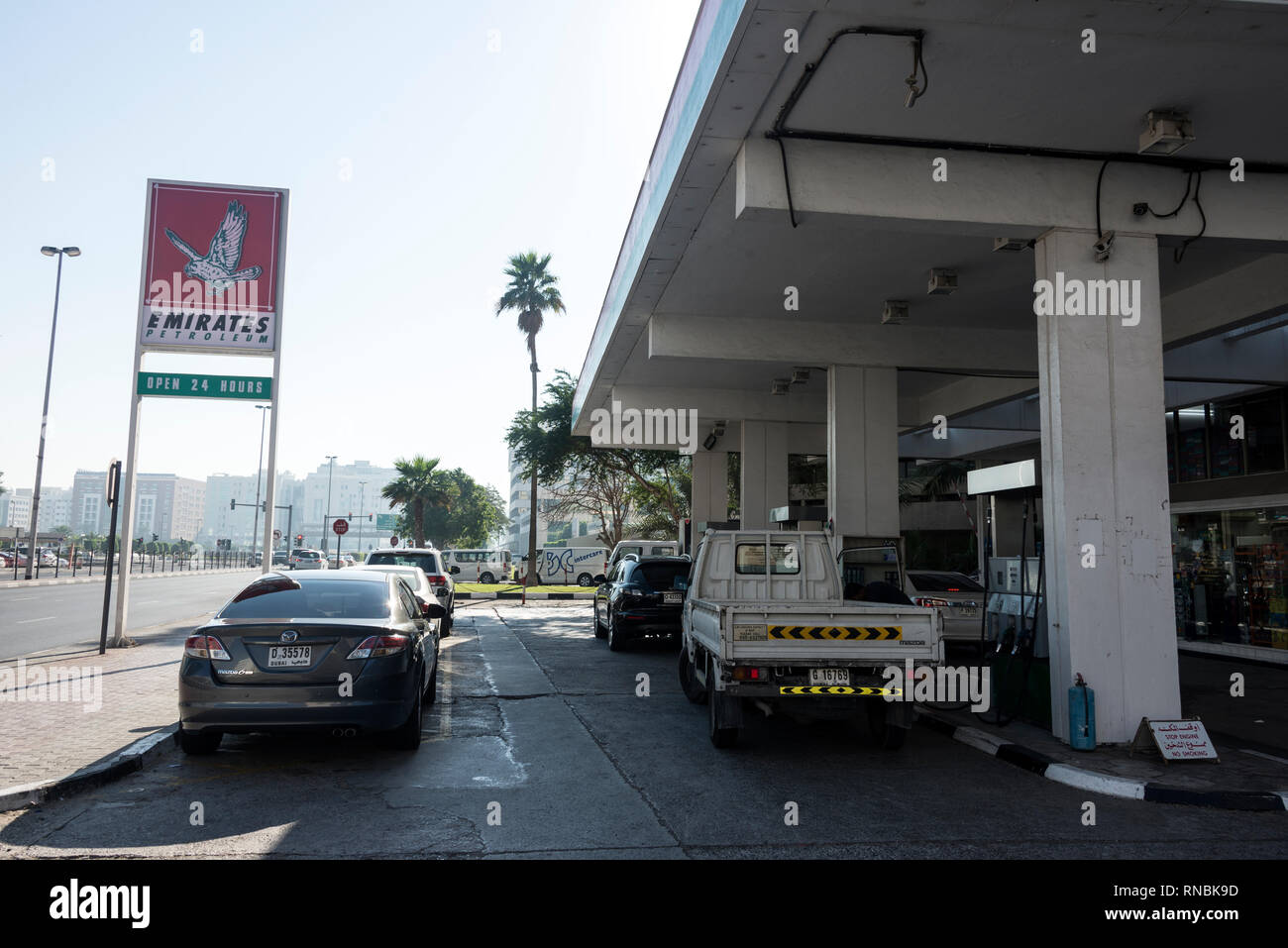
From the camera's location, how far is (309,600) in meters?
7.43

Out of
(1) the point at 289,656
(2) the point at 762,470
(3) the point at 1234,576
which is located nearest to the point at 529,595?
(2) the point at 762,470

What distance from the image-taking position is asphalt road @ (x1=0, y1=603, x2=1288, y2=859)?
16.5 feet

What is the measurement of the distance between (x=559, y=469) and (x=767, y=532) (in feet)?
82.3

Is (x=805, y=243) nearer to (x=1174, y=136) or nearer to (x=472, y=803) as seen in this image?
(x=1174, y=136)

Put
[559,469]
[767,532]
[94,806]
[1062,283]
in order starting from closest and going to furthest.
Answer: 1. [94,806]
2. [1062,283]
3. [767,532]
4. [559,469]

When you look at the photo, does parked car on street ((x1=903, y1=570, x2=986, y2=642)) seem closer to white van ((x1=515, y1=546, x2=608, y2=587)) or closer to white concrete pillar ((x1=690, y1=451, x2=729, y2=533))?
white concrete pillar ((x1=690, y1=451, x2=729, y2=533))

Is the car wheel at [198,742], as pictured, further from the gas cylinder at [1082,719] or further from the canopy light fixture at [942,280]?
the canopy light fixture at [942,280]

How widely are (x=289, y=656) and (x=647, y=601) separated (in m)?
9.17

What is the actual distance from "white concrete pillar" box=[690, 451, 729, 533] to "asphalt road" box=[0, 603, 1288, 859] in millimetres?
17462

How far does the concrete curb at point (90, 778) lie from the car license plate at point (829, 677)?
519 cm

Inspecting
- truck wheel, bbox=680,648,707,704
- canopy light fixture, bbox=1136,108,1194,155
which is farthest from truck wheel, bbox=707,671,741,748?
canopy light fixture, bbox=1136,108,1194,155

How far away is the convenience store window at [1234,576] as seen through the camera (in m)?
15.1
